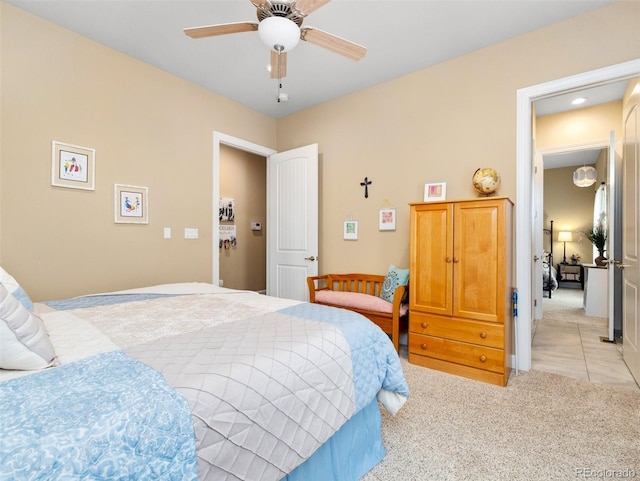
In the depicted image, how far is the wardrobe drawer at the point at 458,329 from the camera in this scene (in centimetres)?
238

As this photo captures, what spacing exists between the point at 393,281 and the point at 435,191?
955 mm

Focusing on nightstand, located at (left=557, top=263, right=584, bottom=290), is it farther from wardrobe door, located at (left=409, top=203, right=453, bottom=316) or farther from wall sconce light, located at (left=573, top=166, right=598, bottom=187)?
wardrobe door, located at (left=409, top=203, right=453, bottom=316)

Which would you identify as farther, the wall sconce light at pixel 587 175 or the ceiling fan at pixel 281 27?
the wall sconce light at pixel 587 175

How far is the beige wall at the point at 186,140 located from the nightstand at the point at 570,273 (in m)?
5.94

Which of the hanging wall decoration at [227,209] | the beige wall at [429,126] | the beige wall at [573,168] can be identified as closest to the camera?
the beige wall at [429,126]

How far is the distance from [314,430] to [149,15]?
2.95 meters

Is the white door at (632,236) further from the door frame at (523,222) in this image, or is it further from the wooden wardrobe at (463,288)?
the wooden wardrobe at (463,288)

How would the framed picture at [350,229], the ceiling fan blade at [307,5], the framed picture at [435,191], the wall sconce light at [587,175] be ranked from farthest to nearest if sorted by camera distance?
the wall sconce light at [587,175] → the framed picture at [350,229] → the framed picture at [435,191] → the ceiling fan blade at [307,5]

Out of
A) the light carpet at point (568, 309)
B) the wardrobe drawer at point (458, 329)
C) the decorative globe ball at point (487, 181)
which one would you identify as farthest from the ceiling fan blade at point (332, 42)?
the light carpet at point (568, 309)

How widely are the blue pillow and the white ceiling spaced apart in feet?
6.58

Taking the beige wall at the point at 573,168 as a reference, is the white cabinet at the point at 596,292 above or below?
below

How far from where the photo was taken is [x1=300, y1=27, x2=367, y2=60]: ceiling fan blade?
75.3 inches

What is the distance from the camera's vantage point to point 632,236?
8.20ft

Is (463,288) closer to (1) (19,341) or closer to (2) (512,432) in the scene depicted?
(2) (512,432)
